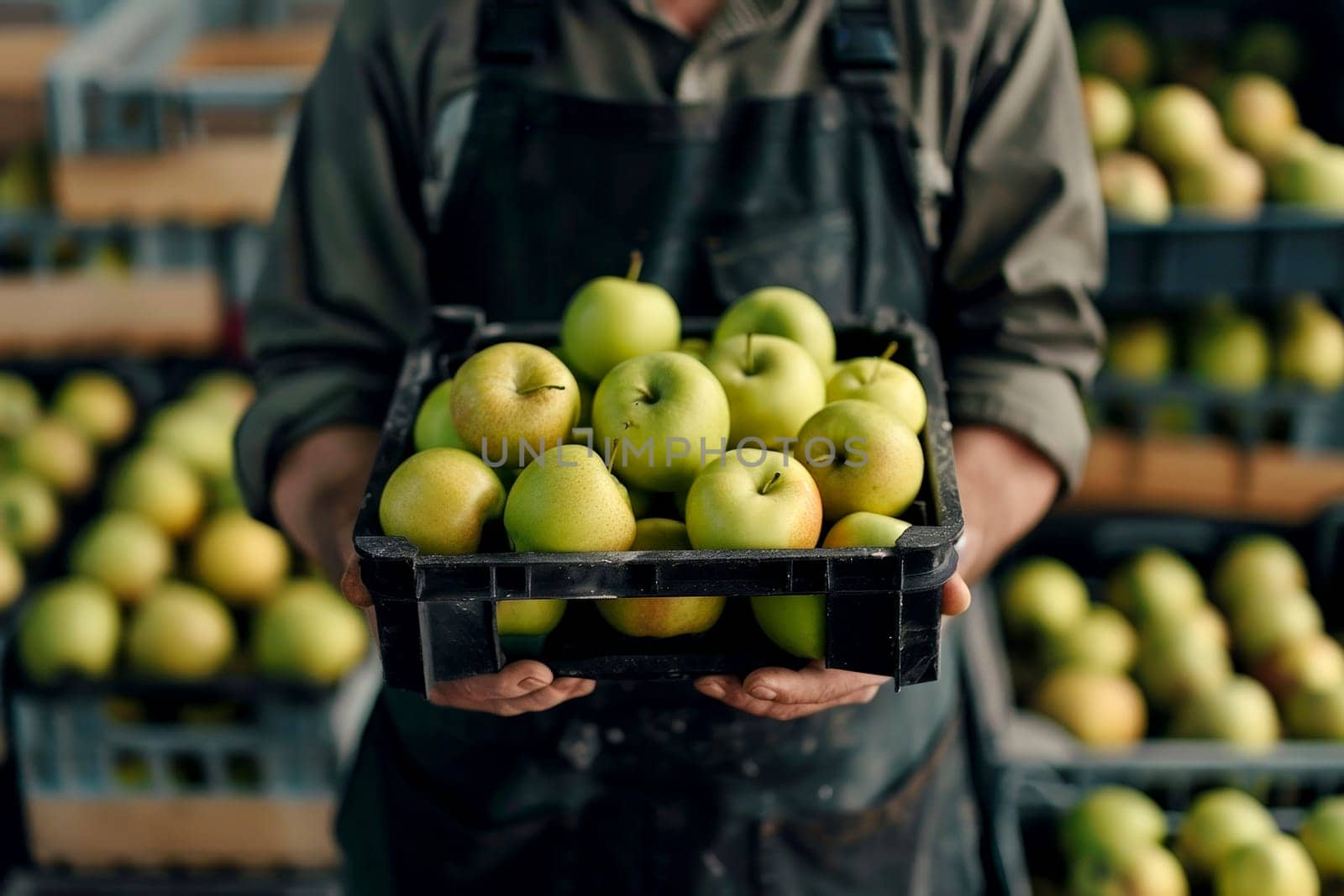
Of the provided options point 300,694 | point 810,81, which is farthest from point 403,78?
point 300,694

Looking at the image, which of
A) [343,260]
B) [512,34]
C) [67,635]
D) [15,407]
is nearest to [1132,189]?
[512,34]

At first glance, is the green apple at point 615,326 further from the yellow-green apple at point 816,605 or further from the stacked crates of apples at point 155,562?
the stacked crates of apples at point 155,562

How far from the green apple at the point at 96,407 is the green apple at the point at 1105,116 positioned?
2071 millimetres

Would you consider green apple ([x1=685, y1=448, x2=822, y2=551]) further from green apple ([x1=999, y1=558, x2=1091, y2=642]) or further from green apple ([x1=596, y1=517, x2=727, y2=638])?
green apple ([x1=999, y1=558, x2=1091, y2=642])

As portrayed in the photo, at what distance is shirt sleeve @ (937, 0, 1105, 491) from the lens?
4.90 ft

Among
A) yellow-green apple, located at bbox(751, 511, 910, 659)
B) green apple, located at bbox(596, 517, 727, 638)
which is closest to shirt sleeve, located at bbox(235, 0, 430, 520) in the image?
green apple, located at bbox(596, 517, 727, 638)

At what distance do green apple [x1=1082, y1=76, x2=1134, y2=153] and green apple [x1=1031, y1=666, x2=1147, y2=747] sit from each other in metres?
1.04

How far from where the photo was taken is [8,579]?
2441 mm

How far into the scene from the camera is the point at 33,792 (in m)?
2.35

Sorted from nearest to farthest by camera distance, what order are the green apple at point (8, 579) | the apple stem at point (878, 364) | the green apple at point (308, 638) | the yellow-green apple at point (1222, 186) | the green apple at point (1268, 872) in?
the apple stem at point (878, 364) < the green apple at point (1268, 872) < the green apple at point (308, 638) < the green apple at point (8, 579) < the yellow-green apple at point (1222, 186)

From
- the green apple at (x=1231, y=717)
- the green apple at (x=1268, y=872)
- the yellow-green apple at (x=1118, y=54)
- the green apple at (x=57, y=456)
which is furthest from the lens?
the yellow-green apple at (x=1118, y=54)

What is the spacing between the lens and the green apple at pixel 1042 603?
2541 millimetres

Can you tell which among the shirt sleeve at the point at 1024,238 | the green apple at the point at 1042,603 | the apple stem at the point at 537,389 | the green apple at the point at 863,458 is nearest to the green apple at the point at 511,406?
the apple stem at the point at 537,389

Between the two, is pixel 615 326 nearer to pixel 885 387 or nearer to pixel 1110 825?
pixel 885 387
